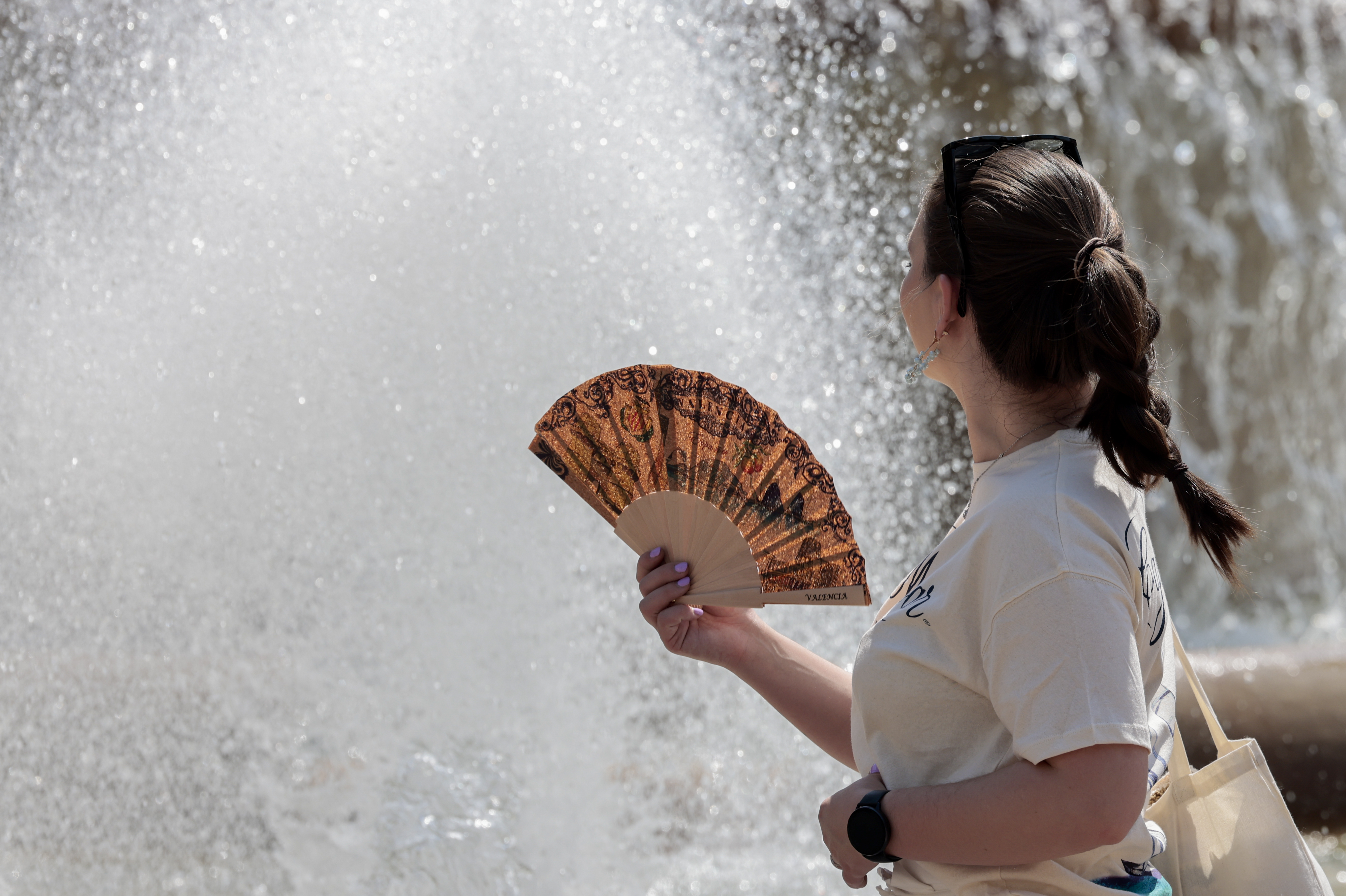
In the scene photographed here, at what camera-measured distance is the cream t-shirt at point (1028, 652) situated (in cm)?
110

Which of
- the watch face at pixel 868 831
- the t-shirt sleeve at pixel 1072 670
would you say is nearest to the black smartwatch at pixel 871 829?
the watch face at pixel 868 831

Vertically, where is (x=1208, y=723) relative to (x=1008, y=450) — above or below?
below

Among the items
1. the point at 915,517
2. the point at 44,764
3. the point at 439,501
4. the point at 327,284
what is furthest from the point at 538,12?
the point at 44,764

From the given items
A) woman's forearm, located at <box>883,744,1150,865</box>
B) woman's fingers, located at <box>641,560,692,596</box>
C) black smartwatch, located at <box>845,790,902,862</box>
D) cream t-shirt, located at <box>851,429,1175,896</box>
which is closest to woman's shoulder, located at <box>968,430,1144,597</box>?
cream t-shirt, located at <box>851,429,1175,896</box>

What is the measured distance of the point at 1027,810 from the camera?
113cm

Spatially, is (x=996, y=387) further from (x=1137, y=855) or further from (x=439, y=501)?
(x=439, y=501)

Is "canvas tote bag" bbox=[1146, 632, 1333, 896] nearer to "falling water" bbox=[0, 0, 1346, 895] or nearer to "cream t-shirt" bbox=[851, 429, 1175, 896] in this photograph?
"cream t-shirt" bbox=[851, 429, 1175, 896]

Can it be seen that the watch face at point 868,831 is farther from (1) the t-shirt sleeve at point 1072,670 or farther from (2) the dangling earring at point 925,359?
(2) the dangling earring at point 925,359

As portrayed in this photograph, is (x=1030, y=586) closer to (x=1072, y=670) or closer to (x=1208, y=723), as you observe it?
(x=1072, y=670)

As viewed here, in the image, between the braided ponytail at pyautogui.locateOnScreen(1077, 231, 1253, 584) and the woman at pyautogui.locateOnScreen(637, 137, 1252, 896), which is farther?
the braided ponytail at pyautogui.locateOnScreen(1077, 231, 1253, 584)

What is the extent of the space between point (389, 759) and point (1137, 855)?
6.75 ft

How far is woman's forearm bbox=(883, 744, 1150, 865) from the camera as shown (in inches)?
43.2

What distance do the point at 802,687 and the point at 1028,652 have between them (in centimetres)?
56

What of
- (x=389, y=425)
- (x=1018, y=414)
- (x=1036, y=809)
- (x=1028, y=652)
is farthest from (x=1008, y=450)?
(x=389, y=425)
